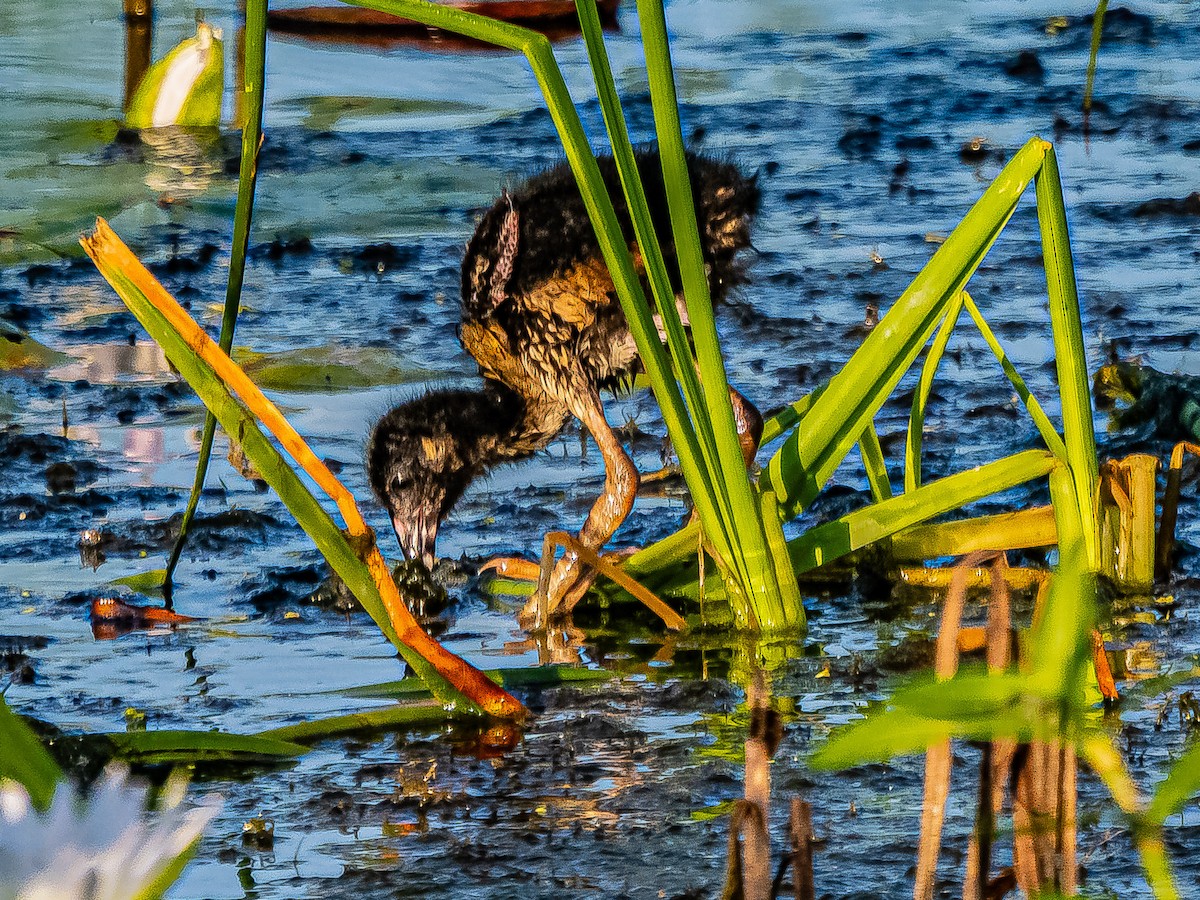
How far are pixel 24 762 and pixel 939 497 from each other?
6.94 ft

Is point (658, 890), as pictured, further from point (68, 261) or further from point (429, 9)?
point (68, 261)

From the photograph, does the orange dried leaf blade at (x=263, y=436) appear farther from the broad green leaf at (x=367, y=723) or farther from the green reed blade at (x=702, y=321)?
the green reed blade at (x=702, y=321)

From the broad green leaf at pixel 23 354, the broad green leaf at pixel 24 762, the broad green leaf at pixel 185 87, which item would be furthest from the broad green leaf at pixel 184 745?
the broad green leaf at pixel 185 87

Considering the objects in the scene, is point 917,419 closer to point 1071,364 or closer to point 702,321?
point 1071,364

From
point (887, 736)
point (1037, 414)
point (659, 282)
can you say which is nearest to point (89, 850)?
point (887, 736)

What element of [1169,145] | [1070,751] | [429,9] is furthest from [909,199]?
[1070,751]

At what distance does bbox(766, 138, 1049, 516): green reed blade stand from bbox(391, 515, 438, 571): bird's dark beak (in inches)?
49.7

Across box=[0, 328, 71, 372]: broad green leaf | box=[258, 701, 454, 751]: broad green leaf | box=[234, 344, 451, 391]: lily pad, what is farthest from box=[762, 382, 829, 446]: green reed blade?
box=[0, 328, 71, 372]: broad green leaf

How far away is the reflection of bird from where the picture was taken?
4.66 meters

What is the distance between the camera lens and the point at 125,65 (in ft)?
33.4

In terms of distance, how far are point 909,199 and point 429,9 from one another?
5471 mm

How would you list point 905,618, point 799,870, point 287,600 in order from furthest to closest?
point 287,600, point 905,618, point 799,870

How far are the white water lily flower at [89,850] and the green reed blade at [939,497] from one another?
239 centimetres

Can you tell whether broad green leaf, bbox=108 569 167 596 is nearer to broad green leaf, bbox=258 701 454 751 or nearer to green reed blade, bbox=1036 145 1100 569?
broad green leaf, bbox=258 701 454 751
